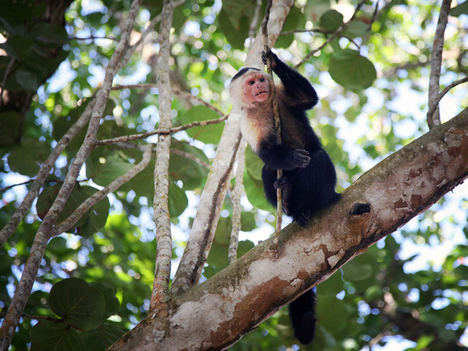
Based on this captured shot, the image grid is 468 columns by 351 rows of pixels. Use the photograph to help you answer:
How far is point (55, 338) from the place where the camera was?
91.0 inches

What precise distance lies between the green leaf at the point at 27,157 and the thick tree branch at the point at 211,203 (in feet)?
5.48

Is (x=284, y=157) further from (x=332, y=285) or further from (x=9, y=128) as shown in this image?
(x=9, y=128)

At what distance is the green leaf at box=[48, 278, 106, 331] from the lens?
2258 mm

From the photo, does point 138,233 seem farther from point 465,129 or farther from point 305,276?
point 465,129

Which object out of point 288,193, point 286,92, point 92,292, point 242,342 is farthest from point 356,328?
point 92,292

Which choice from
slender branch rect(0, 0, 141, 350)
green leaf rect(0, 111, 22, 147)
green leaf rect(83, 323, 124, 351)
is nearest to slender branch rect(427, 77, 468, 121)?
slender branch rect(0, 0, 141, 350)

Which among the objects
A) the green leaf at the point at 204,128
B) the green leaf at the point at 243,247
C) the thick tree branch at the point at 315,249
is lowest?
the thick tree branch at the point at 315,249

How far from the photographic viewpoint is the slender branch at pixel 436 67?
7.75ft

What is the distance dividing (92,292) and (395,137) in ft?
19.2

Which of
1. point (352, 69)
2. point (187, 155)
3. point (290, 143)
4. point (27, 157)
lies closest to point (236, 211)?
point (290, 143)

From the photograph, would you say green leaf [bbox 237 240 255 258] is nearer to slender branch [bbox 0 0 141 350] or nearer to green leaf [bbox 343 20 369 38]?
slender branch [bbox 0 0 141 350]

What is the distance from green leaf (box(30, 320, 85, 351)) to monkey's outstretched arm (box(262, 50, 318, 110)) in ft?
7.05

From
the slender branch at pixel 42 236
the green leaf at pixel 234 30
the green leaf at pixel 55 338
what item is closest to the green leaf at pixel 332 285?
the green leaf at pixel 55 338

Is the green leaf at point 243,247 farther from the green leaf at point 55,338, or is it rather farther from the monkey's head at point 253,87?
the green leaf at point 55,338
